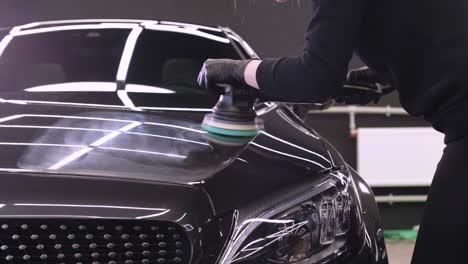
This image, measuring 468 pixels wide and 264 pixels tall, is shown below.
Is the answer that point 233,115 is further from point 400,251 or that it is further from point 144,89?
point 400,251

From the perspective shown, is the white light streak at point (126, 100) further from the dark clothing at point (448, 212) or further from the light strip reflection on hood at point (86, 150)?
the dark clothing at point (448, 212)

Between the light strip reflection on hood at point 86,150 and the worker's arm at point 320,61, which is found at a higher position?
the worker's arm at point 320,61

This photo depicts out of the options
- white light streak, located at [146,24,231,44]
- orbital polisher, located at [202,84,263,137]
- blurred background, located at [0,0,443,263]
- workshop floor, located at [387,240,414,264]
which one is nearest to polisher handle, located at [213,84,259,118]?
orbital polisher, located at [202,84,263,137]

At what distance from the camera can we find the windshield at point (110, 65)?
174 cm

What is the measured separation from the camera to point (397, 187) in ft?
11.5

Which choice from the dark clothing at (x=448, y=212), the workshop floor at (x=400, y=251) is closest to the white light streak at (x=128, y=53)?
the dark clothing at (x=448, y=212)

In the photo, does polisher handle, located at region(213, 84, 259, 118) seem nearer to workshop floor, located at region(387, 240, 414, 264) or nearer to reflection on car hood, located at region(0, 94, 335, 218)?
reflection on car hood, located at region(0, 94, 335, 218)

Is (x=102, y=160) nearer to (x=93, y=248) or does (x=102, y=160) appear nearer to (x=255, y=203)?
(x=93, y=248)

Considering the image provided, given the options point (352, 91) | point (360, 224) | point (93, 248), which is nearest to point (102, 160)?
point (93, 248)

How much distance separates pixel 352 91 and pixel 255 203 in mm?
544

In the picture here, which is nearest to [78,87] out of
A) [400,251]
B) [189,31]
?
[189,31]

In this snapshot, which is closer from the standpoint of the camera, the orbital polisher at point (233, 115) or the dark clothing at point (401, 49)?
the dark clothing at point (401, 49)

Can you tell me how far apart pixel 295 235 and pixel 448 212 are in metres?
0.29

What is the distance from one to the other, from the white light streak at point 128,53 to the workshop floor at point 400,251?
69.2 inches
